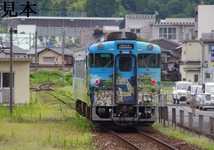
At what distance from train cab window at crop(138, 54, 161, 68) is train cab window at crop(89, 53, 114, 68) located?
36.3 inches

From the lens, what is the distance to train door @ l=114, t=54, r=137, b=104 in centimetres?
1886

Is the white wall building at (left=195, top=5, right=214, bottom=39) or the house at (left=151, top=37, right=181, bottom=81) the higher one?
the white wall building at (left=195, top=5, right=214, bottom=39)

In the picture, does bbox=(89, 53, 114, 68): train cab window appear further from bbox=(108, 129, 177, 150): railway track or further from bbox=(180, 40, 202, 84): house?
bbox=(180, 40, 202, 84): house

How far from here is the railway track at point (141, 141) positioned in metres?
15.5

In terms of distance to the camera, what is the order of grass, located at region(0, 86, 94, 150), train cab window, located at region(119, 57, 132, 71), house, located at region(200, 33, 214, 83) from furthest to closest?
house, located at region(200, 33, 214, 83) → train cab window, located at region(119, 57, 132, 71) → grass, located at region(0, 86, 94, 150)

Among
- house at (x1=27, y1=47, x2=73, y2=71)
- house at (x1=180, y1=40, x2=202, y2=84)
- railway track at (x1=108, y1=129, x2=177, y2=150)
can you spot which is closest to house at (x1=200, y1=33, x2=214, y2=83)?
house at (x1=180, y1=40, x2=202, y2=84)

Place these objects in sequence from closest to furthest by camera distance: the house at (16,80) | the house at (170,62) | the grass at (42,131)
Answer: the grass at (42,131)
the house at (16,80)
the house at (170,62)

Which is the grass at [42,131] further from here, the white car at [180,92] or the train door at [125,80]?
the white car at [180,92]

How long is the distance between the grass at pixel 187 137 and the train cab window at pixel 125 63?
2.37 metres

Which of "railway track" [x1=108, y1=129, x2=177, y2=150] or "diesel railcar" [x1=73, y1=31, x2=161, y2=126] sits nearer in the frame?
"railway track" [x1=108, y1=129, x2=177, y2=150]

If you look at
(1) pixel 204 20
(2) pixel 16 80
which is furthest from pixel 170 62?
(2) pixel 16 80

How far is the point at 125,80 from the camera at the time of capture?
62.2 feet

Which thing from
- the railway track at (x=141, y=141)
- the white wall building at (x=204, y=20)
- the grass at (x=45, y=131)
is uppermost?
the white wall building at (x=204, y=20)

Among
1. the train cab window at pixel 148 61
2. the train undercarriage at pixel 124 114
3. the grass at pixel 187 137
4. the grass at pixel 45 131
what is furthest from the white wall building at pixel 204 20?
the train undercarriage at pixel 124 114
